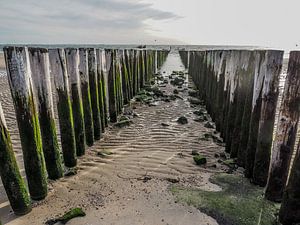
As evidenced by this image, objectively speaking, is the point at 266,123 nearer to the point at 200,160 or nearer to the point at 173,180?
the point at 200,160

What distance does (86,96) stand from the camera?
6.16 metres

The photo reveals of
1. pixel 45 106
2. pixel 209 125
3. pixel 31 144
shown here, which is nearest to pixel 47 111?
pixel 45 106

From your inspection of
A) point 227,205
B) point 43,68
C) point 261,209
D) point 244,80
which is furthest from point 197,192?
point 43,68

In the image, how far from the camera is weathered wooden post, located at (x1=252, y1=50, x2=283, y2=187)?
175 inches

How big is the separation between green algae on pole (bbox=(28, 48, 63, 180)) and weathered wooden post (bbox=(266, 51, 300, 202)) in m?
3.23

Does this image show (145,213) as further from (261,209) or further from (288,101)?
(288,101)

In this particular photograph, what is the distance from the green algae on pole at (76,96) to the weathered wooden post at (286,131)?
3.44 m

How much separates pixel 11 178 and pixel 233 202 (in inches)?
116

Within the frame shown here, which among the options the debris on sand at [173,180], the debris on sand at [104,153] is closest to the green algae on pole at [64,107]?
the debris on sand at [104,153]

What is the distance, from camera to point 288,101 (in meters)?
3.87

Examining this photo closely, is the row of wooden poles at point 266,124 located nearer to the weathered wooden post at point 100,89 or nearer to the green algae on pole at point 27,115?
the weathered wooden post at point 100,89

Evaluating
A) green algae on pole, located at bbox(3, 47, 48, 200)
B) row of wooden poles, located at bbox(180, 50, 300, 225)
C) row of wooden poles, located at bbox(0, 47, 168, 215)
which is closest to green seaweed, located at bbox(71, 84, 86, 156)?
row of wooden poles, located at bbox(0, 47, 168, 215)

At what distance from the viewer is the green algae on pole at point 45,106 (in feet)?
13.9

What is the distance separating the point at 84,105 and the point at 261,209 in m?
3.93
